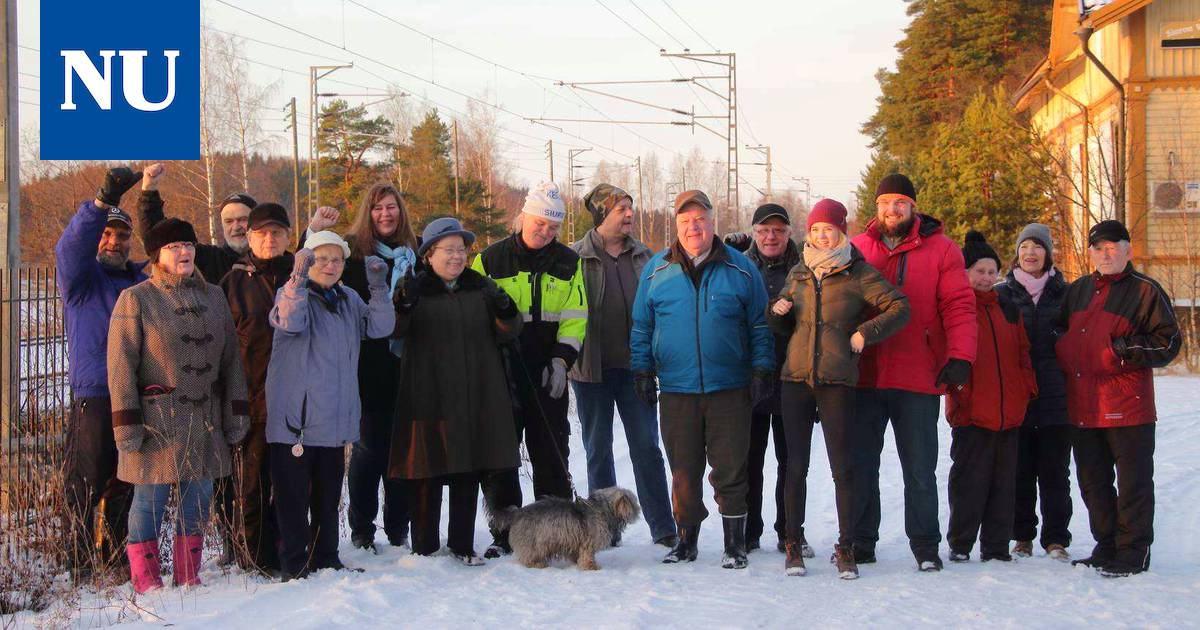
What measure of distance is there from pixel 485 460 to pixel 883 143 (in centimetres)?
4437

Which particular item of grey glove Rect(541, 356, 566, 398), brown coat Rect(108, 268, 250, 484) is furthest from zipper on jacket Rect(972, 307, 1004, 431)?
brown coat Rect(108, 268, 250, 484)

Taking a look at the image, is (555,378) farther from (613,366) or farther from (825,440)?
(825,440)

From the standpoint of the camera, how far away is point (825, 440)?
5.86 meters

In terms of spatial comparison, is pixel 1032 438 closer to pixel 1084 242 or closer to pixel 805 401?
pixel 805 401

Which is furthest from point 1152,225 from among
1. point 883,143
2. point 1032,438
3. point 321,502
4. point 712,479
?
point 883,143

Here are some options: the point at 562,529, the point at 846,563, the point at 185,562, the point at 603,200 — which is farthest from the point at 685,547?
the point at 185,562

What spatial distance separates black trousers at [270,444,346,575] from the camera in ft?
18.1

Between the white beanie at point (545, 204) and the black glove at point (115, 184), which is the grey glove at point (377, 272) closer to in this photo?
the white beanie at point (545, 204)

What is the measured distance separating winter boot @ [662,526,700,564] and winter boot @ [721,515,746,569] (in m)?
0.21

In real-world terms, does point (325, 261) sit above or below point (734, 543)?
above

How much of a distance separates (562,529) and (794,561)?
1.24 meters

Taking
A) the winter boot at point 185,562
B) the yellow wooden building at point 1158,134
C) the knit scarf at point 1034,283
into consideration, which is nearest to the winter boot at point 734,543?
the knit scarf at point 1034,283

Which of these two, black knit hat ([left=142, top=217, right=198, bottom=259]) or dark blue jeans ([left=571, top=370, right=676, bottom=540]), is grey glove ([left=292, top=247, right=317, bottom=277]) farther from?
dark blue jeans ([left=571, top=370, right=676, bottom=540])

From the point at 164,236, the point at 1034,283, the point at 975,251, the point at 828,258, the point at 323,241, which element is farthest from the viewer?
the point at 1034,283
